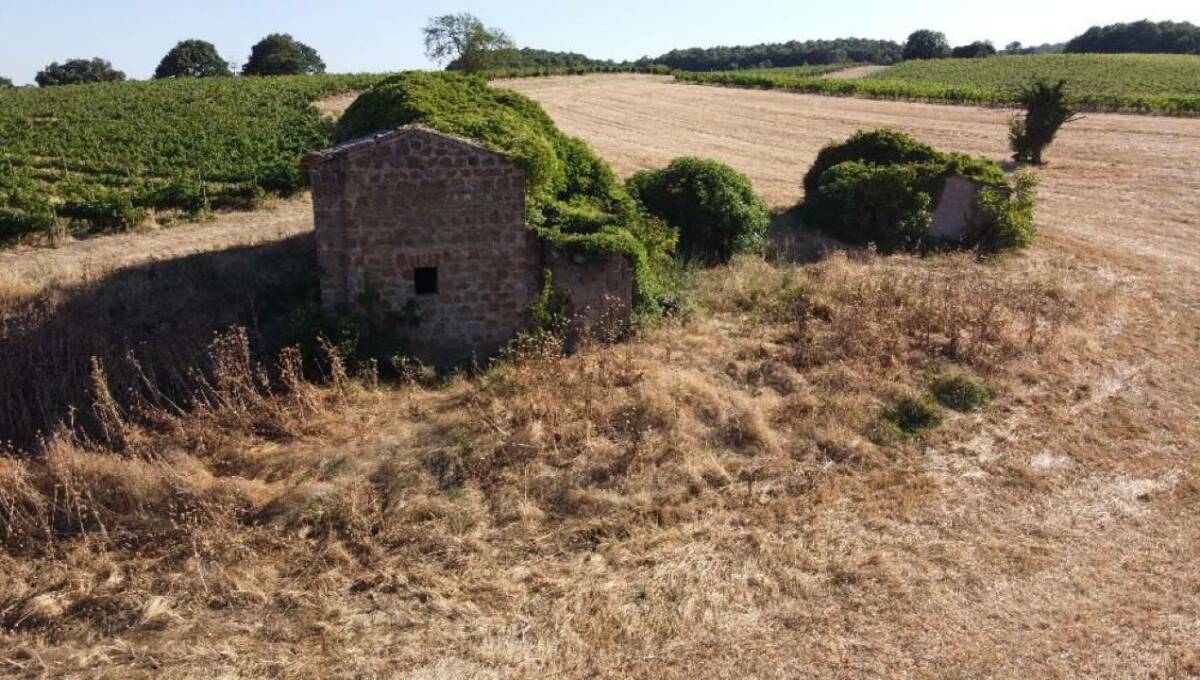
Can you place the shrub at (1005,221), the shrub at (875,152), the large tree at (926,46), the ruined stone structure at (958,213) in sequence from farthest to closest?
the large tree at (926,46) → the shrub at (875,152) → the ruined stone structure at (958,213) → the shrub at (1005,221)

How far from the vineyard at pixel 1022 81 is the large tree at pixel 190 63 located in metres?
49.2

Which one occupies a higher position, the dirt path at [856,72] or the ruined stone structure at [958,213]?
the dirt path at [856,72]

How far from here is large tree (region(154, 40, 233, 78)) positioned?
85125 mm

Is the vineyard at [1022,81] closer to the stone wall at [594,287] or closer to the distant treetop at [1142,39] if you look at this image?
the distant treetop at [1142,39]

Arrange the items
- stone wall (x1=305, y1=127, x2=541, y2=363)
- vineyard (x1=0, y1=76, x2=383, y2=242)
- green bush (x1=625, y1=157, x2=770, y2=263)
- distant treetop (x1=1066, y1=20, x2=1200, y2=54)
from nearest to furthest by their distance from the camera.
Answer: stone wall (x1=305, y1=127, x2=541, y2=363), green bush (x1=625, y1=157, x2=770, y2=263), vineyard (x1=0, y1=76, x2=383, y2=242), distant treetop (x1=1066, y1=20, x2=1200, y2=54)

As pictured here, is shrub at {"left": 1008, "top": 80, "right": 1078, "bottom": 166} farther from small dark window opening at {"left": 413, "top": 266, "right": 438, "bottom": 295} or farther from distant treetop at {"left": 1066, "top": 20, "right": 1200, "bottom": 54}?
distant treetop at {"left": 1066, "top": 20, "right": 1200, "bottom": 54}

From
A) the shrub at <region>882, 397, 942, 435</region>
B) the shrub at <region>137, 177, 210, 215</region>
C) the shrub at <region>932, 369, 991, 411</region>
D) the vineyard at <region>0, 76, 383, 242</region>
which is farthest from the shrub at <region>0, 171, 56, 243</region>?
the shrub at <region>932, 369, 991, 411</region>

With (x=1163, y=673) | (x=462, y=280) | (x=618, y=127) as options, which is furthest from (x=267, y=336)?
(x=618, y=127)

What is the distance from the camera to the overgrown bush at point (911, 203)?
18.6 metres

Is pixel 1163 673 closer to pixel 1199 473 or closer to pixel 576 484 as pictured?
pixel 1199 473

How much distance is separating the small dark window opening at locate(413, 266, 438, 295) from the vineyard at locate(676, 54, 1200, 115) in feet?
138

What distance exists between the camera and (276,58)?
258 feet

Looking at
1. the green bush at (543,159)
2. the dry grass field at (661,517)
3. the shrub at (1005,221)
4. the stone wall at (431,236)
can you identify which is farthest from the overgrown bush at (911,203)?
the stone wall at (431,236)

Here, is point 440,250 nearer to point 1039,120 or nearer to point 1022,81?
point 1039,120
